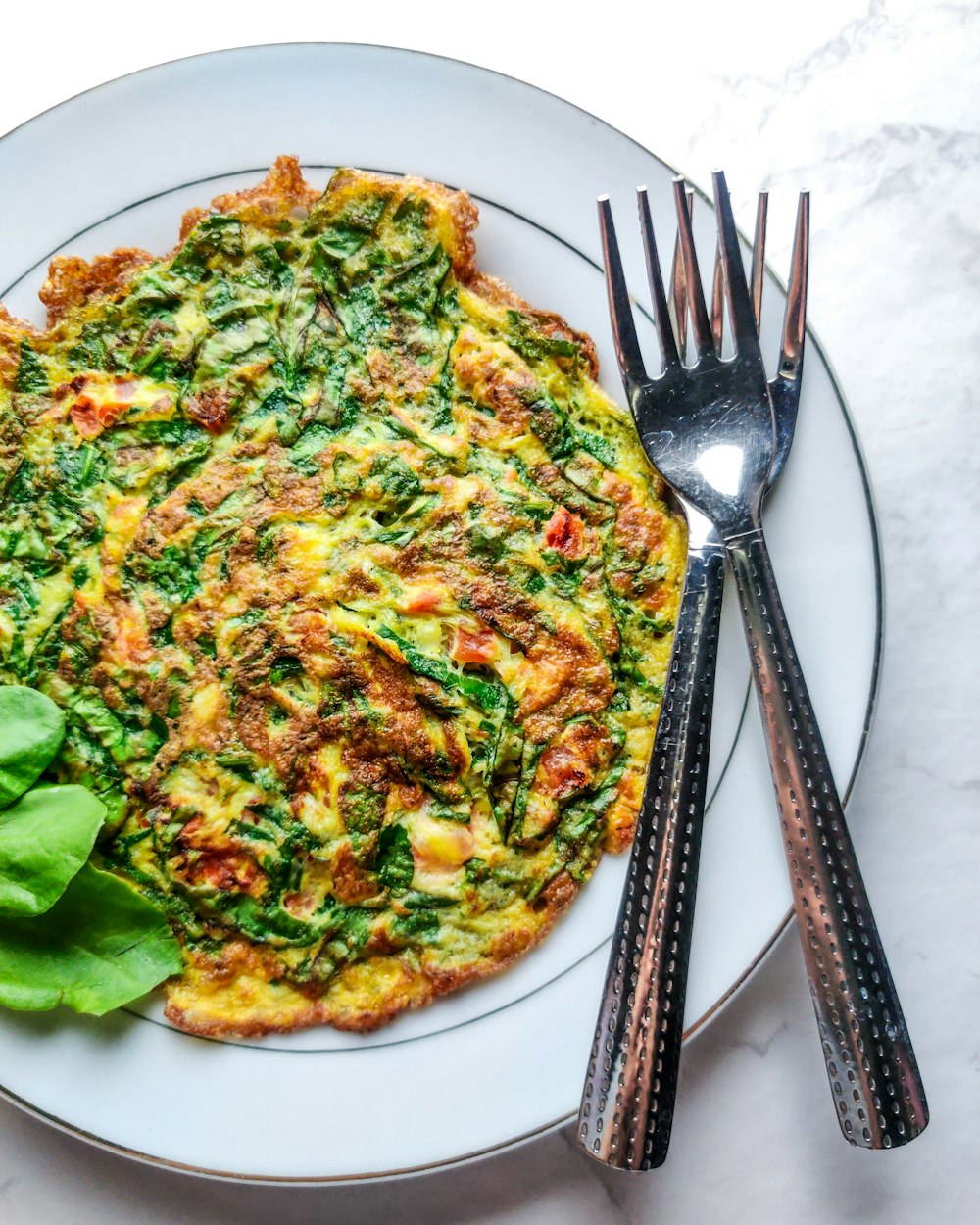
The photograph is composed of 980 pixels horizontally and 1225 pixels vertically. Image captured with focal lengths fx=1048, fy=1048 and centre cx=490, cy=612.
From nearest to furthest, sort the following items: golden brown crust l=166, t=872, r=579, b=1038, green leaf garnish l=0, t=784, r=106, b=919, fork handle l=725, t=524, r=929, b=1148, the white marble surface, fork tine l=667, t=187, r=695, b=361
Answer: green leaf garnish l=0, t=784, r=106, b=919, fork handle l=725, t=524, r=929, b=1148, golden brown crust l=166, t=872, r=579, b=1038, fork tine l=667, t=187, r=695, b=361, the white marble surface

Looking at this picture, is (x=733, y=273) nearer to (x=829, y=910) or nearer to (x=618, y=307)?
(x=618, y=307)

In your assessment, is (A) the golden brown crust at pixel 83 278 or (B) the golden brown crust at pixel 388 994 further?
(A) the golden brown crust at pixel 83 278

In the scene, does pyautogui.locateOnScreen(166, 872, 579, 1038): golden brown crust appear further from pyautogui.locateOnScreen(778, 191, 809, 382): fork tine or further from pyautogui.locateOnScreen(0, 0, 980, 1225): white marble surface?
pyautogui.locateOnScreen(778, 191, 809, 382): fork tine

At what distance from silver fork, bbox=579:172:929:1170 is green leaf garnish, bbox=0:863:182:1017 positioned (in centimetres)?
124

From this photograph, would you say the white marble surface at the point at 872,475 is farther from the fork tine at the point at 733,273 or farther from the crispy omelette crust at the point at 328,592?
the crispy omelette crust at the point at 328,592

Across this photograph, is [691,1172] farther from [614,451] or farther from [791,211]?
[791,211]

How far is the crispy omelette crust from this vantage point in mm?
2883

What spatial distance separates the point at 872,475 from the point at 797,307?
766 millimetres

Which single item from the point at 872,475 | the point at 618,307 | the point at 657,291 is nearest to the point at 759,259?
the point at 657,291

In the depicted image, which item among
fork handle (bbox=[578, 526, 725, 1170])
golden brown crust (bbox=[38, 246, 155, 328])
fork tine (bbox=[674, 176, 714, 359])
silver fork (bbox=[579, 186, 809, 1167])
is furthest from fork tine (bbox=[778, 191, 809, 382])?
golden brown crust (bbox=[38, 246, 155, 328])

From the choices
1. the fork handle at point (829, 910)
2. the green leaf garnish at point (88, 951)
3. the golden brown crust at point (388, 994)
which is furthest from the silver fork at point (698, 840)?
the green leaf garnish at point (88, 951)

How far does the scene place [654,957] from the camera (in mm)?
2838

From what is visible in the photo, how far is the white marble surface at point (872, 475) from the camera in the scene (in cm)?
331

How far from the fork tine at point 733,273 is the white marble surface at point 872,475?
0.59 metres
